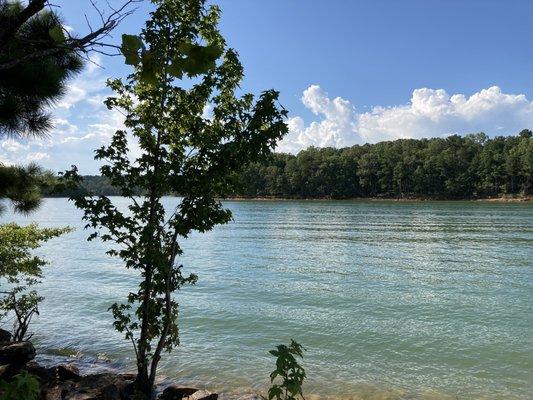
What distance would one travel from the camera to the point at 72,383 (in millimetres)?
9805

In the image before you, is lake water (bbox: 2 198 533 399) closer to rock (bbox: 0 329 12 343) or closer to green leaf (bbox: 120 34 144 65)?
rock (bbox: 0 329 12 343)

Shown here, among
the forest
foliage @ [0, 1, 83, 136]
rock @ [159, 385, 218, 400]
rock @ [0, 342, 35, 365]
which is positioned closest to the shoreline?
the forest

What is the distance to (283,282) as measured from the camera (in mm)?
25812

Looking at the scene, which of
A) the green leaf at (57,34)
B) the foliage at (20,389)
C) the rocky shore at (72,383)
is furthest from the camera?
the rocky shore at (72,383)

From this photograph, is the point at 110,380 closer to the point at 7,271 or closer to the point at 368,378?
the point at 7,271

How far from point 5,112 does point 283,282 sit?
19.5 meters

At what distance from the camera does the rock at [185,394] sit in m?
9.56

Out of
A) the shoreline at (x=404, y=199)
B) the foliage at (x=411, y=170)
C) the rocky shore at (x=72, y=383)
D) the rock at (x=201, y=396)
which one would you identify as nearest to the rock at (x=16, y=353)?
the rocky shore at (x=72, y=383)

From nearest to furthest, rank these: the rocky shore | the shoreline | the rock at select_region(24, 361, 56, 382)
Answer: the rocky shore, the rock at select_region(24, 361, 56, 382), the shoreline

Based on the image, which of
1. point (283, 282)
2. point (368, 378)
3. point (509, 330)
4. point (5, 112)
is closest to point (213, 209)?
point (5, 112)

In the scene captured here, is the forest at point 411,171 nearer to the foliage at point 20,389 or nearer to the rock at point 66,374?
the rock at point 66,374

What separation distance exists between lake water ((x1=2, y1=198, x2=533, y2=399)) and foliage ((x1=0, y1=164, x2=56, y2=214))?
532 cm

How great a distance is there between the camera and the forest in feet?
479

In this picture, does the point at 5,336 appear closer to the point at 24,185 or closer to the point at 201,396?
the point at 24,185
